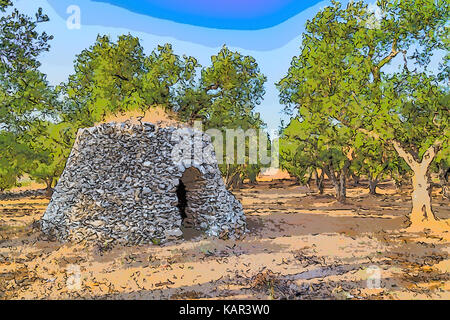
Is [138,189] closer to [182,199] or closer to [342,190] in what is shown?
[182,199]

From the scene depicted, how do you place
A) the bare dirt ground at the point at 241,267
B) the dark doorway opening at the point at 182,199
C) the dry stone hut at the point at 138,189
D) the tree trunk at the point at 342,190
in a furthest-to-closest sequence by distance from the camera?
the tree trunk at the point at 342,190
the dark doorway opening at the point at 182,199
the dry stone hut at the point at 138,189
the bare dirt ground at the point at 241,267

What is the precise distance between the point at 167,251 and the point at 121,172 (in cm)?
356

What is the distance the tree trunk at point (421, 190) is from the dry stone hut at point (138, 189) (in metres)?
8.59

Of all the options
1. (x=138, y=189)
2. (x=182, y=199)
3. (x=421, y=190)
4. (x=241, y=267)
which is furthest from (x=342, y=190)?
(x=241, y=267)

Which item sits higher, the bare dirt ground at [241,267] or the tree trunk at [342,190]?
the tree trunk at [342,190]

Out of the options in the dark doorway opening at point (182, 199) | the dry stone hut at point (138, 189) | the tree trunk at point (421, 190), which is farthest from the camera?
the tree trunk at point (421, 190)

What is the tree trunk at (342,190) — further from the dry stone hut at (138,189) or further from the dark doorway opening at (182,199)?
the dark doorway opening at (182,199)

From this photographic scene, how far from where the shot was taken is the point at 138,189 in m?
11.9

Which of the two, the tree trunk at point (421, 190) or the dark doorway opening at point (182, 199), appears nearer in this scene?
Answer: the dark doorway opening at point (182, 199)

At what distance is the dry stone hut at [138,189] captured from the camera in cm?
1153

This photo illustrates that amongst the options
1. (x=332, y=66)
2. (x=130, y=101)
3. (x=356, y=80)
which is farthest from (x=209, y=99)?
(x=356, y=80)

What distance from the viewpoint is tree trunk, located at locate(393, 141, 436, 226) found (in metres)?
15.2

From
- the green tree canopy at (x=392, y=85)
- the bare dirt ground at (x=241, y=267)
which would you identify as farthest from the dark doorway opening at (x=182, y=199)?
the green tree canopy at (x=392, y=85)
